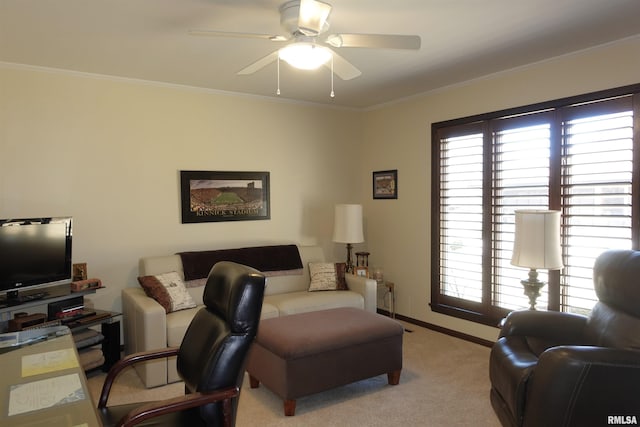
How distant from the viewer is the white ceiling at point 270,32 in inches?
103

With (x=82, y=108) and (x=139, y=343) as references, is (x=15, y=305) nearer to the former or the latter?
(x=139, y=343)

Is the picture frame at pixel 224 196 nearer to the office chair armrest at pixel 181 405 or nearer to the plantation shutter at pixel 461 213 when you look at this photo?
the plantation shutter at pixel 461 213

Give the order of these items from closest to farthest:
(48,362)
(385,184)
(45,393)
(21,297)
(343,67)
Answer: (45,393) < (48,362) < (343,67) < (21,297) < (385,184)

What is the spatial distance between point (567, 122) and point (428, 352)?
233 cm

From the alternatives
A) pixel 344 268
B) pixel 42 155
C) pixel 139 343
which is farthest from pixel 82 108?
pixel 344 268

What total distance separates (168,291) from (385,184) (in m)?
2.83

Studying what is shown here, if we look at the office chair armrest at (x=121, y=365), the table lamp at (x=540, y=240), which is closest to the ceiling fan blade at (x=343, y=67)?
the table lamp at (x=540, y=240)

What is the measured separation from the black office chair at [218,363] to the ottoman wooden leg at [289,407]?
1054mm

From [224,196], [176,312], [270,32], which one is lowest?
[176,312]

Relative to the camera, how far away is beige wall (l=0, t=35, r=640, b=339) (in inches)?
145

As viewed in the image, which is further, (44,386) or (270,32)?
(270,32)

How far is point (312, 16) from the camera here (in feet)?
7.38

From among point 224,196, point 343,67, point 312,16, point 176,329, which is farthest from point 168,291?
point 312,16

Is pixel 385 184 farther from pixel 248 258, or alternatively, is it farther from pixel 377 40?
pixel 377 40
